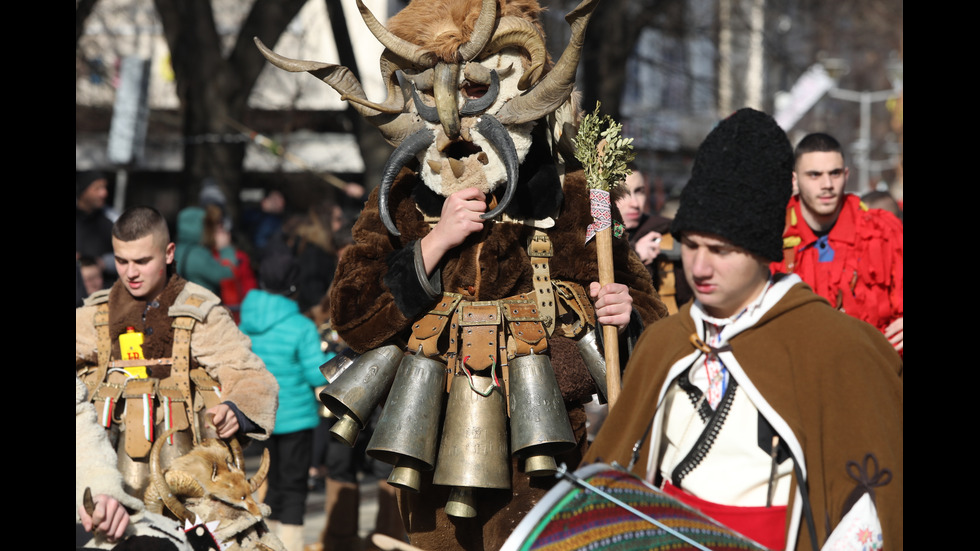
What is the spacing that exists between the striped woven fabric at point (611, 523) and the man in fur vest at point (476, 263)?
44.4 inches

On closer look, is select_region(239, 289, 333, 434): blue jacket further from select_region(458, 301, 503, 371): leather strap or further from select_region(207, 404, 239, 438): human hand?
select_region(458, 301, 503, 371): leather strap

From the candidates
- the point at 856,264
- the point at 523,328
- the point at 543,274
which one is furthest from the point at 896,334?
the point at 523,328

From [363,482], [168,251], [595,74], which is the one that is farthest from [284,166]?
[168,251]

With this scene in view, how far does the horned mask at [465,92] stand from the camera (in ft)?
12.3

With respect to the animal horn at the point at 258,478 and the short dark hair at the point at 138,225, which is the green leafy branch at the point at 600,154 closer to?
the animal horn at the point at 258,478

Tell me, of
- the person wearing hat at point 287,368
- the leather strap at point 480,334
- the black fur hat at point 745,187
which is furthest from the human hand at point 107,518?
the person wearing hat at point 287,368

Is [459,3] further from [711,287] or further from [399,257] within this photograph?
[711,287]

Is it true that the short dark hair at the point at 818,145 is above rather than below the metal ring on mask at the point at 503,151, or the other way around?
above

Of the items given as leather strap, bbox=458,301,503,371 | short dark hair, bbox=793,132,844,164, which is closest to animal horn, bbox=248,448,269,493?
leather strap, bbox=458,301,503,371

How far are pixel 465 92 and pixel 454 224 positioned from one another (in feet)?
1.61

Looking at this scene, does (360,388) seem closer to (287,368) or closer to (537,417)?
(537,417)

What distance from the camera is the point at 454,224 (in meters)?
3.69

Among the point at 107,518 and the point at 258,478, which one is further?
the point at 258,478

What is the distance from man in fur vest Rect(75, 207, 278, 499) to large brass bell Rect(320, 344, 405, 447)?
81 centimetres
